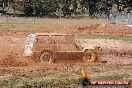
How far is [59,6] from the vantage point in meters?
99.8

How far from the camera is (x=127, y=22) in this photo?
5956 centimetres

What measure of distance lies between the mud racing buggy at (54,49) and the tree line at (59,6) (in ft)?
231

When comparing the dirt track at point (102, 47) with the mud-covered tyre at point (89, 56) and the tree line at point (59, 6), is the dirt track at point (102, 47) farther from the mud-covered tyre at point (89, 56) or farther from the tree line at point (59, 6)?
the tree line at point (59, 6)

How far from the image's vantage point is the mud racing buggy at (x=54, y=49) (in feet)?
64.0

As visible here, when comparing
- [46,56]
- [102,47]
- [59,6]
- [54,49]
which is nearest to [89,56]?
[54,49]

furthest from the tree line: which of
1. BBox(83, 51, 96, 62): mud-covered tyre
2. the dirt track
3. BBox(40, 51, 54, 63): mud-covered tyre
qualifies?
BBox(40, 51, 54, 63): mud-covered tyre

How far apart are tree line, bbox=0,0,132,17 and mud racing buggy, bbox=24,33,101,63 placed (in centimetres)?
7048

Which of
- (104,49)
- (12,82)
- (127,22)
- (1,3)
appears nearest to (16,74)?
(12,82)

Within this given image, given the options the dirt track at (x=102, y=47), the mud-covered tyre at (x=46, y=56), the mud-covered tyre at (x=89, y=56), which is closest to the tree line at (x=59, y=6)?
the dirt track at (x=102, y=47)

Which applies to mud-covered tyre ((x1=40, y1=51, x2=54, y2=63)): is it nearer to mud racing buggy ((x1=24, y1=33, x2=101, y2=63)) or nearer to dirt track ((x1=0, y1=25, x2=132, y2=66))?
mud racing buggy ((x1=24, y1=33, x2=101, y2=63))

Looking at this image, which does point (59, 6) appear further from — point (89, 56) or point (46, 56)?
point (46, 56)

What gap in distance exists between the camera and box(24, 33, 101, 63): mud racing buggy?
1952cm

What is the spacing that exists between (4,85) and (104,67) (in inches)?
266

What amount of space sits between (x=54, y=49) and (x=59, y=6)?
265 ft
